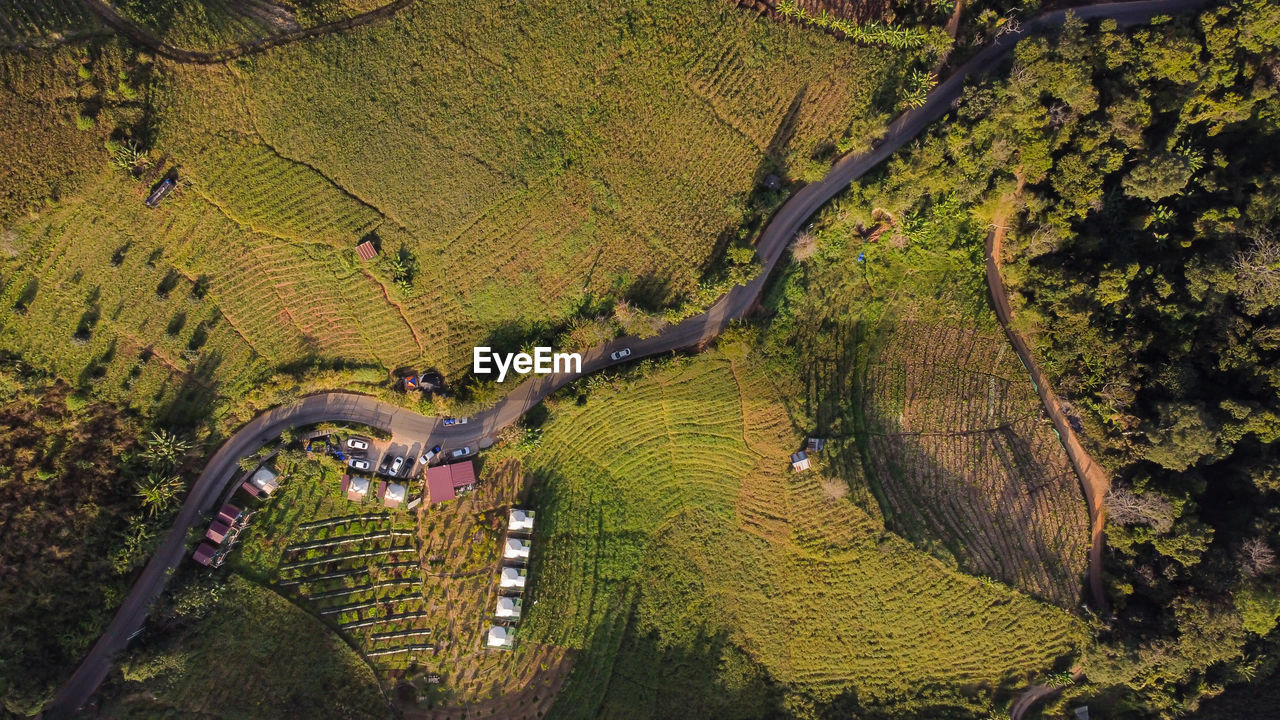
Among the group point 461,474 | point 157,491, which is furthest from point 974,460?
point 157,491

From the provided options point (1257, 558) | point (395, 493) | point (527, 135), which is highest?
point (527, 135)

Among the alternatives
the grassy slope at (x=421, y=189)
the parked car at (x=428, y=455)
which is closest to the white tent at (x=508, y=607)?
the parked car at (x=428, y=455)

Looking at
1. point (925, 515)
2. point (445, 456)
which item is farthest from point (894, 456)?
point (445, 456)

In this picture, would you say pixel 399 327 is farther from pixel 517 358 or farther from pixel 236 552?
pixel 236 552

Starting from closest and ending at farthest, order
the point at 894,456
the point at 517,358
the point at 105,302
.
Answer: the point at 105,302 → the point at 517,358 → the point at 894,456

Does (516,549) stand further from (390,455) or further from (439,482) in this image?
(390,455)

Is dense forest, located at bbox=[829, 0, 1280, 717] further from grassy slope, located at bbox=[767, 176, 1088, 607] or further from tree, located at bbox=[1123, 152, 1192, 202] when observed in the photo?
grassy slope, located at bbox=[767, 176, 1088, 607]

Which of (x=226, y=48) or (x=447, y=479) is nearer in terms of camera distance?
(x=226, y=48)

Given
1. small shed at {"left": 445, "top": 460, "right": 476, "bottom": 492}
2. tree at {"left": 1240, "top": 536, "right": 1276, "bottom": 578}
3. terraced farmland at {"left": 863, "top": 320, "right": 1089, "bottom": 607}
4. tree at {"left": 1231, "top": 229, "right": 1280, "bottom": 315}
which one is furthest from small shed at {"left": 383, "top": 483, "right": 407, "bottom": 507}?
tree at {"left": 1231, "top": 229, "right": 1280, "bottom": 315}
